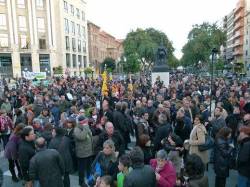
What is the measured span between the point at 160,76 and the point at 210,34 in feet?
100

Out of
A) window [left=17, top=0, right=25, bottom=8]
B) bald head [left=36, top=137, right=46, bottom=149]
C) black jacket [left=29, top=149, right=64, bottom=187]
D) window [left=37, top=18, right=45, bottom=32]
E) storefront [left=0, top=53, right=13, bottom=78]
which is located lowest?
black jacket [left=29, top=149, right=64, bottom=187]

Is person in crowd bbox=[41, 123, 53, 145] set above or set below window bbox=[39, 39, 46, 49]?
below

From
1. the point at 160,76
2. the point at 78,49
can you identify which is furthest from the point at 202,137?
the point at 78,49

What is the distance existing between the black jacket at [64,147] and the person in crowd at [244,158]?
3372mm

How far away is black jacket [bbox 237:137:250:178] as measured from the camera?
4.79m

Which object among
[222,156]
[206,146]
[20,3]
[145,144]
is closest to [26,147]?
[145,144]

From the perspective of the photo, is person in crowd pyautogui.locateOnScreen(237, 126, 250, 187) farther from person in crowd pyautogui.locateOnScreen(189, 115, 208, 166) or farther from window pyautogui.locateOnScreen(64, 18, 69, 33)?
window pyautogui.locateOnScreen(64, 18, 69, 33)

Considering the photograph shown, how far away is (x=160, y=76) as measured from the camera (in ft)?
73.7

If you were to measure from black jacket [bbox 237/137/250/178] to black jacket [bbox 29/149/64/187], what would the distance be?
3163mm

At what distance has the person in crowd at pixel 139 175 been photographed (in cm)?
380

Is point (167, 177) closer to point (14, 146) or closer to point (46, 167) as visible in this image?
point (46, 167)

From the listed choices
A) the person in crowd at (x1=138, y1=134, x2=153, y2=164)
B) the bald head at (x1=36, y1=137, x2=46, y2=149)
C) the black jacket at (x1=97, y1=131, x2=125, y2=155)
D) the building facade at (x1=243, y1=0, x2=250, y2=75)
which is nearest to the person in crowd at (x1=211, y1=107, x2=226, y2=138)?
the person in crowd at (x1=138, y1=134, x2=153, y2=164)

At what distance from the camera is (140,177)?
383cm

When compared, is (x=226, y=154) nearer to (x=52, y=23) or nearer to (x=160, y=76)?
(x=160, y=76)
